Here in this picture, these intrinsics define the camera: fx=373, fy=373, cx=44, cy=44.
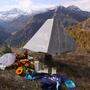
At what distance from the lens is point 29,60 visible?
1217 centimetres

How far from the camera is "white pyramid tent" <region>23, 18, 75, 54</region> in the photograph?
1173 cm

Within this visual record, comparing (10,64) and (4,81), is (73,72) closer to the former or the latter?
(10,64)

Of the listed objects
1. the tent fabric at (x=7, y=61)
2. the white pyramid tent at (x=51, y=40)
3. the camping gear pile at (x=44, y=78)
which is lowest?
the camping gear pile at (x=44, y=78)

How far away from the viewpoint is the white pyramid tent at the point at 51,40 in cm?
1173

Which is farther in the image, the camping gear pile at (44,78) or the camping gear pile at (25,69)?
the camping gear pile at (25,69)

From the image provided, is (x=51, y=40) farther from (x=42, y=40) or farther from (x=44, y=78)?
(x=44, y=78)

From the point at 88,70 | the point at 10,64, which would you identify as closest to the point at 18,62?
the point at 10,64

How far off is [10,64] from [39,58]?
179cm

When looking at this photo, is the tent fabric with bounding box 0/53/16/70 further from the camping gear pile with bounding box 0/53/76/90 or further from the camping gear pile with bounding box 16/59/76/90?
the camping gear pile with bounding box 16/59/76/90

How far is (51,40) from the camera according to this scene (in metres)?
11.9

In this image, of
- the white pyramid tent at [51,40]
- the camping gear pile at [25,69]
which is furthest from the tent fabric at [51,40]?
the camping gear pile at [25,69]

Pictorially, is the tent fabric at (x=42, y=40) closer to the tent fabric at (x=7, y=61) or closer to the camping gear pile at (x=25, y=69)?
the camping gear pile at (x=25, y=69)

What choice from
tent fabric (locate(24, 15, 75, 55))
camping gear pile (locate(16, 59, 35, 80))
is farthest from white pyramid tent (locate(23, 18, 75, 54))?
camping gear pile (locate(16, 59, 35, 80))

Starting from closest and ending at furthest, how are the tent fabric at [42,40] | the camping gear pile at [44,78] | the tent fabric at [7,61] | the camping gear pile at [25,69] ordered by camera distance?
1. the camping gear pile at [44,78]
2. the camping gear pile at [25,69]
3. the tent fabric at [7,61]
4. the tent fabric at [42,40]
